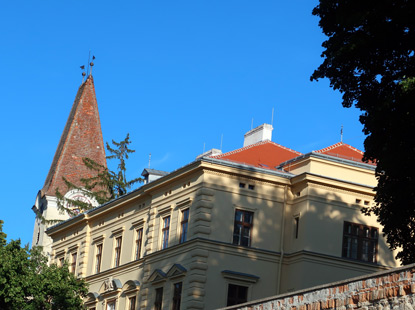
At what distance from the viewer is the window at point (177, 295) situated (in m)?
39.8

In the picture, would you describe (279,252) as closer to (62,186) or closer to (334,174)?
(334,174)

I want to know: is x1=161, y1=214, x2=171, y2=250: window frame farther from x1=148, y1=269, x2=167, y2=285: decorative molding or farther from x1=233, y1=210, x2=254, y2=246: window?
x1=233, y1=210, x2=254, y2=246: window

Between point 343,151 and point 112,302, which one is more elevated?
point 343,151

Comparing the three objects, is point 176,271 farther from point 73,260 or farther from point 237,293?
point 73,260

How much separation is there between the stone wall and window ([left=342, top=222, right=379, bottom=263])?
60.3 ft

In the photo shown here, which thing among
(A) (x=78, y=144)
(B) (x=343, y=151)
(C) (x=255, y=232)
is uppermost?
(A) (x=78, y=144)

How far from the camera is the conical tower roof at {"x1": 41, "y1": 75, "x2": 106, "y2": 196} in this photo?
8212 cm

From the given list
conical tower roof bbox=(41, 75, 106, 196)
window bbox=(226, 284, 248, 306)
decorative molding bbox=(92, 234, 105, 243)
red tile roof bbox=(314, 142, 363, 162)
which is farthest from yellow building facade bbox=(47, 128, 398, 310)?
conical tower roof bbox=(41, 75, 106, 196)

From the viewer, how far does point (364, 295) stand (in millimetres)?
19859

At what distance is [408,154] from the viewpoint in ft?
91.1

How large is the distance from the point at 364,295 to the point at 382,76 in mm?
10759

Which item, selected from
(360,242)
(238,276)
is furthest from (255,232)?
(360,242)

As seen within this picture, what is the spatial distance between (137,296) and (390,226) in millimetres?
15785

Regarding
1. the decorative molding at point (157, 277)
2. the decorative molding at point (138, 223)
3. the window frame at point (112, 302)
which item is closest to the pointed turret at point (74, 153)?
the window frame at point (112, 302)
